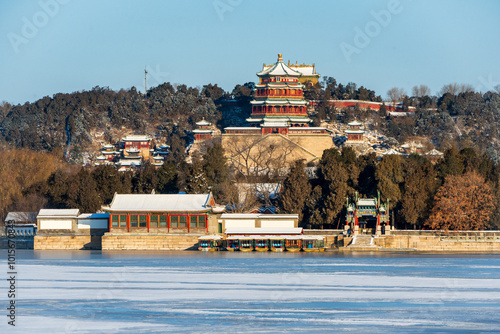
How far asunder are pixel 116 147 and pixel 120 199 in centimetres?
5503

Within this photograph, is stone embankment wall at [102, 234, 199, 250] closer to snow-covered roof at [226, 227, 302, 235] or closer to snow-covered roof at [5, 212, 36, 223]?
snow-covered roof at [226, 227, 302, 235]

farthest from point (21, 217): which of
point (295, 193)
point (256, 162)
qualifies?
point (256, 162)

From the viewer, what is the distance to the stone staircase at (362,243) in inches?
2021

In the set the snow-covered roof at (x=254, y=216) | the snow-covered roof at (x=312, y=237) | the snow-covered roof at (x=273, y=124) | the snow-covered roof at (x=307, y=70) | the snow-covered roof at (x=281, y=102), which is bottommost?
the snow-covered roof at (x=312, y=237)

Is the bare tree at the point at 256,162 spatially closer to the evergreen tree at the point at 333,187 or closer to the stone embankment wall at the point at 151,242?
the evergreen tree at the point at 333,187

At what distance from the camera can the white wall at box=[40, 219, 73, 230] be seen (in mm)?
53875

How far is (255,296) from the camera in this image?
2869 centimetres

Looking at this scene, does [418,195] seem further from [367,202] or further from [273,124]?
[273,124]

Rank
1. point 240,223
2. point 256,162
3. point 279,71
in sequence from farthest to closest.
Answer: point 279,71 → point 256,162 → point 240,223

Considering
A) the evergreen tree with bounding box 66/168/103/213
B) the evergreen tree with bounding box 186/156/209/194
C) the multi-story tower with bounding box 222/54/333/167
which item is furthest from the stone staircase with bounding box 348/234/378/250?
the evergreen tree with bounding box 66/168/103/213

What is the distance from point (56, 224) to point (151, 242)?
5.60m

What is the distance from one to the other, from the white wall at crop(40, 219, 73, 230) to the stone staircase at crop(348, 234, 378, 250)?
51.0 feet

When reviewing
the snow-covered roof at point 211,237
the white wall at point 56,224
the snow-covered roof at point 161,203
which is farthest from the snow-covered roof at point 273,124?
the snow-covered roof at point 211,237

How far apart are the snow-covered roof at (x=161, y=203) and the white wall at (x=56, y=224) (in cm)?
283
